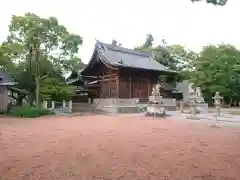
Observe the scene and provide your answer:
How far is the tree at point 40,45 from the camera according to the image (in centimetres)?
2238

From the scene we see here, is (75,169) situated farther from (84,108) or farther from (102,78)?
(102,78)

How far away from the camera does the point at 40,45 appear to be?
933 inches

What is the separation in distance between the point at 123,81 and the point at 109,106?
Answer: 424 centimetres

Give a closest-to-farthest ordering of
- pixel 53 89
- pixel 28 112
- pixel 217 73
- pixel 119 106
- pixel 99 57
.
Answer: pixel 28 112 < pixel 53 89 < pixel 119 106 < pixel 99 57 < pixel 217 73

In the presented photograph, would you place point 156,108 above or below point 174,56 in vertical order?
below

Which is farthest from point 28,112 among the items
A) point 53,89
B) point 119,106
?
point 119,106

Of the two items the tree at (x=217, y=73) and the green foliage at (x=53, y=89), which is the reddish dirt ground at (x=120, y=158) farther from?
the tree at (x=217, y=73)

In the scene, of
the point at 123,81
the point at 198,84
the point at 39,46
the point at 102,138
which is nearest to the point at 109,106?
the point at 123,81

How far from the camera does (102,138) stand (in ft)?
32.5

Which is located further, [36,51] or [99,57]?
[99,57]

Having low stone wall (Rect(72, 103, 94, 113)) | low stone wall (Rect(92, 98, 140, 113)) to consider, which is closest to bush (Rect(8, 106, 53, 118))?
low stone wall (Rect(92, 98, 140, 113))

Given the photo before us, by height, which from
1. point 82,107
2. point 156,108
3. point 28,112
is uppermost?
point 156,108

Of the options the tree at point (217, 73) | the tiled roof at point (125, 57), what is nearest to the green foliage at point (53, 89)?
the tiled roof at point (125, 57)

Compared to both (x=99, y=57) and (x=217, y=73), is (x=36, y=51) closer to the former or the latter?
(x=99, y=57)
